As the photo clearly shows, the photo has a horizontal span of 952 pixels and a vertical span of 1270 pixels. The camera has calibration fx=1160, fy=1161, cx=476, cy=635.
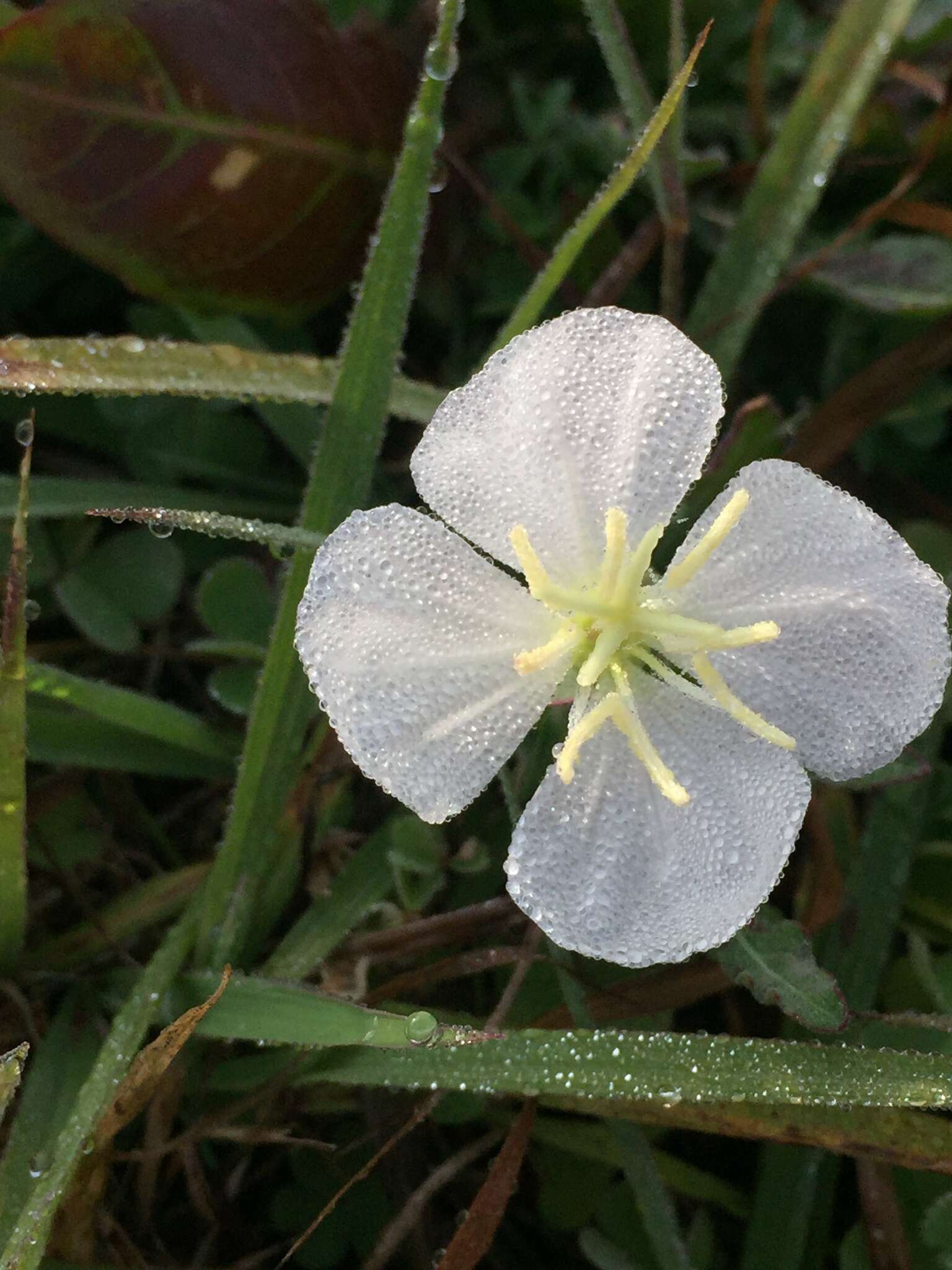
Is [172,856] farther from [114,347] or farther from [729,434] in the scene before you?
[729,434]

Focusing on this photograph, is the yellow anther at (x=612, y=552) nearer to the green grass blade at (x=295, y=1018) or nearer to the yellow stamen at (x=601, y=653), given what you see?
the yellow stamen at (x=601, y=653)

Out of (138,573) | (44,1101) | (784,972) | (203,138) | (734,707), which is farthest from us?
(138,573)

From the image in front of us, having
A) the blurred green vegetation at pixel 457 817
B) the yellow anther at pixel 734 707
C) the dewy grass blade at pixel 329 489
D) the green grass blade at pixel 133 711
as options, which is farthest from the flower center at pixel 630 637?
the green grass blade at pixel 133 711

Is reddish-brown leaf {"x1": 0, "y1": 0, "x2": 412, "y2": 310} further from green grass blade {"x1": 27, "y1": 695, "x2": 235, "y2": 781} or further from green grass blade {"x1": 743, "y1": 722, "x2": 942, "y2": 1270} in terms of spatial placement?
green grass blade {"x1": 743, "y1": 722, "x2": 942, "y2": 1270}

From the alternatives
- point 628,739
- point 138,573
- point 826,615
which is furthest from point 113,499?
point 826,615

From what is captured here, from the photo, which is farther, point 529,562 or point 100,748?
point 100,748

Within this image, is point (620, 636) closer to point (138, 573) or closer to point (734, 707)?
point (734, 707)
